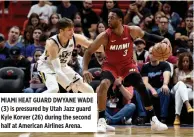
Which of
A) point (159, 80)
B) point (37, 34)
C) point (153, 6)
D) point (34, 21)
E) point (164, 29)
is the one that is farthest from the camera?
point (153, 6)

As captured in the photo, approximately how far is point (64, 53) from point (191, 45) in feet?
13.1

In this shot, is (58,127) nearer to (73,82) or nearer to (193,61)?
(73,82)

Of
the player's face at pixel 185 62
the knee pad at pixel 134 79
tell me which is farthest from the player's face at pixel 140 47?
the knee pad at pixel 134 79

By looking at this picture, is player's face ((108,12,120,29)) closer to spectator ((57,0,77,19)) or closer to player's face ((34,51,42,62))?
player's face ((34,51,42,62))

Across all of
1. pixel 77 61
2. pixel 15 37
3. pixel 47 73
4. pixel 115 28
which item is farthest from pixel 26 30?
pixel 115 28

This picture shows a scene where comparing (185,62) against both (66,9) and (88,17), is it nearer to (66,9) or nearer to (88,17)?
(88,17)

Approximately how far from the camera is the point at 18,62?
11.6 metres

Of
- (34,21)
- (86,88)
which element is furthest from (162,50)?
(34,21)

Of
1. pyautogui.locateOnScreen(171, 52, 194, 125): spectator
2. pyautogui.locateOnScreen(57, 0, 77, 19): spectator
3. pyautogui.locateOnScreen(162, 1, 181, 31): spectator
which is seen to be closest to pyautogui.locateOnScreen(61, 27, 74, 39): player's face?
pyautogui.locateOnScreen(171, 52, 194, 125): spectator

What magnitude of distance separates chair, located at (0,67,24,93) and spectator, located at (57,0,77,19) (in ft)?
12.2

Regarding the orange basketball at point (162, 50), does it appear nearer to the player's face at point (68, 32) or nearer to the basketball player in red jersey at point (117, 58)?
the basketball player in red jersey at point (117, 58)

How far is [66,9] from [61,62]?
5.14 meters

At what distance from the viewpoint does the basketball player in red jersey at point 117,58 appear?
26.8ft

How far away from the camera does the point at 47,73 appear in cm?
946
